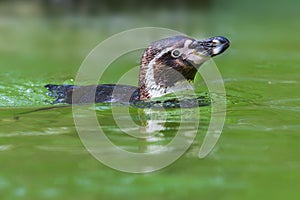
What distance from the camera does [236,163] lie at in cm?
254

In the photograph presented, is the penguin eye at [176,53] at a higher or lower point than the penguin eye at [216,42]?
lower

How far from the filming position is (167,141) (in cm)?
294

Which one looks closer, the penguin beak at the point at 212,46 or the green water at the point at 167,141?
the green water at the point at 167,141

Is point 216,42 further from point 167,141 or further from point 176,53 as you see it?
point 167,141

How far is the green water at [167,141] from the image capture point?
218 centimetres

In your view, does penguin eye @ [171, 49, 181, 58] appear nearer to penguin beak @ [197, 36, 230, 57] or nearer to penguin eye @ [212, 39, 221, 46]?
penguin beak @ [197, 36, 230, 57]

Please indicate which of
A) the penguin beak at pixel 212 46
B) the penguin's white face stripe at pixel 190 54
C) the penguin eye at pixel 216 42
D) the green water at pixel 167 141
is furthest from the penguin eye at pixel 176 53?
the green water at pixel 167 141

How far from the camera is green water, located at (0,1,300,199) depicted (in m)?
2.18

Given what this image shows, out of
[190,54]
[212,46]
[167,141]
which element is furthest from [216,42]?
[167,141]

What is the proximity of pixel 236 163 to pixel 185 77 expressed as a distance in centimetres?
175

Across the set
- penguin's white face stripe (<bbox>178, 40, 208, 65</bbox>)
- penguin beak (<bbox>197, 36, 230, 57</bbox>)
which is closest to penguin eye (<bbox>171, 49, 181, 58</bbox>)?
penguin's white face stripe (<bbox>178, 40, 208, 65</bbox>)

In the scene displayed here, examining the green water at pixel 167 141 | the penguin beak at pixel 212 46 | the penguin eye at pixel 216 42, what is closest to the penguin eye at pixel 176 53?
the penguin beak at pixel 212 46

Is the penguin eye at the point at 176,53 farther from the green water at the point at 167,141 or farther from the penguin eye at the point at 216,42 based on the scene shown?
the green water at the point at 167,141

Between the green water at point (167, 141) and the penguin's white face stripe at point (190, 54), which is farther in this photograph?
the penguin's white face stripe at point (190, 54)
